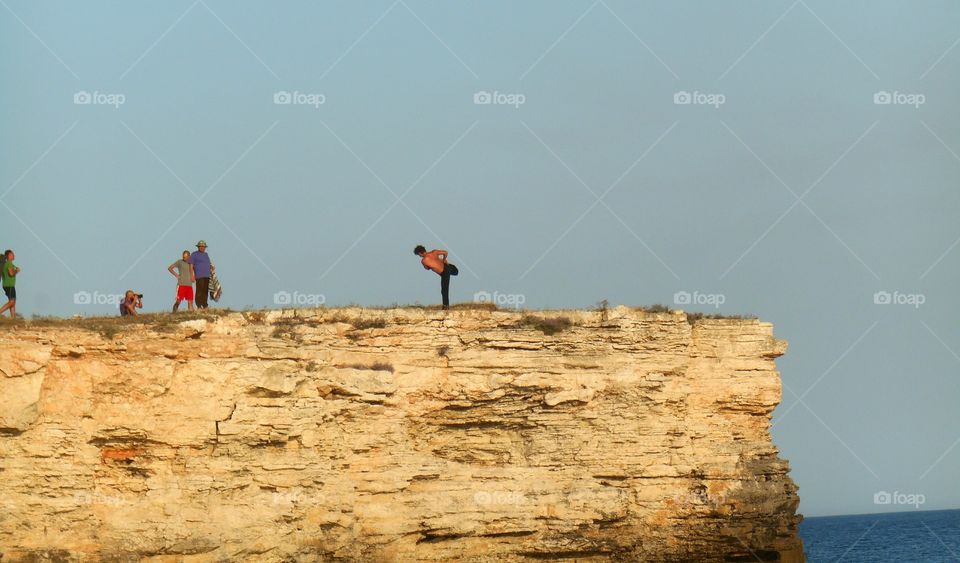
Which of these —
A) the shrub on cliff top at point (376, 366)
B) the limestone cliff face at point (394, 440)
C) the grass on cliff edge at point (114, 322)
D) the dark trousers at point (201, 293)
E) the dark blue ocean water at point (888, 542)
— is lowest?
the dark blue ocean water at point (888, 542)

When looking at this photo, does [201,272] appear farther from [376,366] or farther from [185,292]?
[376,366]

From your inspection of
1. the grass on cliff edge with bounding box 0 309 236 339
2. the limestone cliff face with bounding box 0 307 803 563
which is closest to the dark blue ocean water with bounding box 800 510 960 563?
the limestone cliff face with bounding box 0 307 803 563

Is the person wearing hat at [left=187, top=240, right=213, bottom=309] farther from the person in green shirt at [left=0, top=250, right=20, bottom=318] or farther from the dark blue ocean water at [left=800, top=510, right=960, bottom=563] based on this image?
the dark blue ocean water at [left=800, top=510, right=960, bottom=563]

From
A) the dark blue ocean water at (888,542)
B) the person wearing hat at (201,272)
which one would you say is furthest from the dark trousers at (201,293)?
the dark blue ocean water at (888,542)

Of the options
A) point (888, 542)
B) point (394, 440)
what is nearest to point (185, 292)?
point (394, 440)

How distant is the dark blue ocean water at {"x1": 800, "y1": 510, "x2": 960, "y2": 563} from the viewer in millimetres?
69562

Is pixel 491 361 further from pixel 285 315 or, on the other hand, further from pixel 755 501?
pixel 755 501

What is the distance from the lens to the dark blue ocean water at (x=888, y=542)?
228 ft

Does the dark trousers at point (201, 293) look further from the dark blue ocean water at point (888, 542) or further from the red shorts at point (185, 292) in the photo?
the dark blue ocean water at point (888, 542)

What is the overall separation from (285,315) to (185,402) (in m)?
2.93

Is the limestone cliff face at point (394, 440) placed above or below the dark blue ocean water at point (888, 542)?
above

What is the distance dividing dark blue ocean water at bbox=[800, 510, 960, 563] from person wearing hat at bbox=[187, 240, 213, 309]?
4777 centimetres

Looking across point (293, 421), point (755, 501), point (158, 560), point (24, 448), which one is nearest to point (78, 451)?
point (24, 448)

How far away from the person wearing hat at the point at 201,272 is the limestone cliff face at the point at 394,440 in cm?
241
